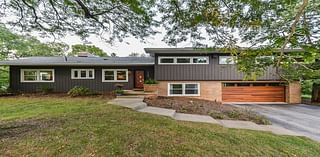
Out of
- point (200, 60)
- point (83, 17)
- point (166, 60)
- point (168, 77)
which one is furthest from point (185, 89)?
point (83, 17)

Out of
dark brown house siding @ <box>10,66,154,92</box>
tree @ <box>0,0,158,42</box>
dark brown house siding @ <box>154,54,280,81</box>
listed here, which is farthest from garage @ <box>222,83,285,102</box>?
tree @ <box>0,0,158,42</box>

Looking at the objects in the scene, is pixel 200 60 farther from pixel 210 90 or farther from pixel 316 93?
pixel 316 93

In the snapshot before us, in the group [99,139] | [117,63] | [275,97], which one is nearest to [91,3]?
[99,139]

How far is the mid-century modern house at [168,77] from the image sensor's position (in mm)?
17094

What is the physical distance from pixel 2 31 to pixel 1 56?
17.1 feet

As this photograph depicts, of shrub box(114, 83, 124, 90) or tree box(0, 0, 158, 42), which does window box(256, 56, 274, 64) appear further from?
shrub box(114, 83, 124, 90)

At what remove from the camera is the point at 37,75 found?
17500 mm

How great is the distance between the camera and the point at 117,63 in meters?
16.7

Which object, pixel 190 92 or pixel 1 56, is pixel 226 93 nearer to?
pixel 190 92

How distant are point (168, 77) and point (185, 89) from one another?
1.65 meters

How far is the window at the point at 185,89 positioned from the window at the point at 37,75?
945cm

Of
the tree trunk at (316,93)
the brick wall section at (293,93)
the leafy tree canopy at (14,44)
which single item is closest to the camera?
the leafy tree canopy at (14,44)

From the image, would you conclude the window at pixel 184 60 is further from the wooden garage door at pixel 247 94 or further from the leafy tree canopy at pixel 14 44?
the leafy tree canopy at pixel 14 44

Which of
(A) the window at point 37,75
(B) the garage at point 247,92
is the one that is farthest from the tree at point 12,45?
(B) the garage at point 247,92
